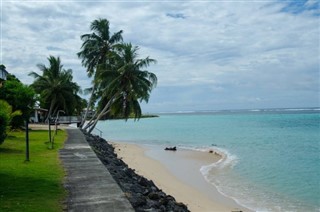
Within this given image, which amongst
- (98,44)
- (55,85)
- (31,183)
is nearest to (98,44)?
(98,44)

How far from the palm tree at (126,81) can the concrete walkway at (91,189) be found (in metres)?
15.4

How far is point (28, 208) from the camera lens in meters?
6.59

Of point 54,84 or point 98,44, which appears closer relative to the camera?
point 98,44

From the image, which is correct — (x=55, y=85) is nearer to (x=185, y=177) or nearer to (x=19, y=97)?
(x=19, y=97)

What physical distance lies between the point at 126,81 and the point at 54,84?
16.7m

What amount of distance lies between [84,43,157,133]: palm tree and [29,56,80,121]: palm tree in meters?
14.1

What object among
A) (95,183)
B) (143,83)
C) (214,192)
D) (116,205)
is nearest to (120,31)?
(143,83)

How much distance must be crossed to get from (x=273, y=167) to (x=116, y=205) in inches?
605

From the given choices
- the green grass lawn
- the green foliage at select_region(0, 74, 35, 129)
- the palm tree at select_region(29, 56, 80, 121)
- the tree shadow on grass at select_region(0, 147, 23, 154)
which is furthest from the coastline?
the palm tree at select_region(29, 56, 80, 121)

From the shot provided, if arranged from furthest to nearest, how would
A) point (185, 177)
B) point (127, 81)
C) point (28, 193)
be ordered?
point (127, 81)
point (185, 177)
point (28, 193)

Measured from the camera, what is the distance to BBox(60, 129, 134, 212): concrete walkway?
6.84 m

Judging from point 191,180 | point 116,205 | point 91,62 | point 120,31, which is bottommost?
point 191,180

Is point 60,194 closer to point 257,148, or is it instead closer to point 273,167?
point 273,167

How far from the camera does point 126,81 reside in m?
27.9
